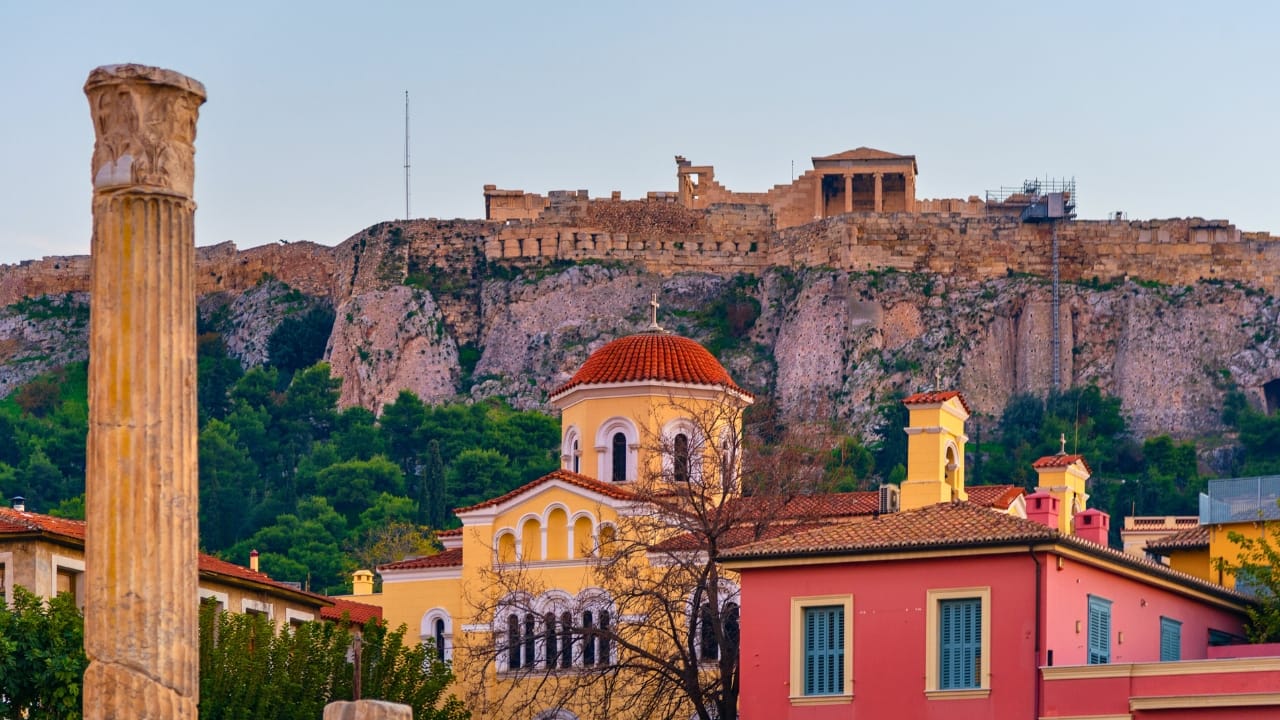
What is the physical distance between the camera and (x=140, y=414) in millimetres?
21734

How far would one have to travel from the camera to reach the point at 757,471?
2190 inches

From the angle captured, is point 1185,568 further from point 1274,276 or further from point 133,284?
point 1274,276

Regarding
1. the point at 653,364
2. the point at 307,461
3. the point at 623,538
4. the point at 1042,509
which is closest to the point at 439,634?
the point at 623,538

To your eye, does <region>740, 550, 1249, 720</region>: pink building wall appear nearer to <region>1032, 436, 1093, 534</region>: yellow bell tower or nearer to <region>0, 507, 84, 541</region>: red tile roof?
<region>0, 507, 84, 541</region>: red tile roof

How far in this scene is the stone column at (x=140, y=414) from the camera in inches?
850

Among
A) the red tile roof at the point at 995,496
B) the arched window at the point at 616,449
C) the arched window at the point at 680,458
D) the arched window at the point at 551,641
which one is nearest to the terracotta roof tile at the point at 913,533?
the arched window at the point at 680,458

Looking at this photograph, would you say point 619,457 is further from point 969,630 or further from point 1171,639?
point 969,630

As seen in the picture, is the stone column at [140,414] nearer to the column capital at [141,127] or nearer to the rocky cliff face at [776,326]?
the column capital at [141,127]

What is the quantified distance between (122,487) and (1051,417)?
10122cm

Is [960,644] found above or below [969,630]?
below

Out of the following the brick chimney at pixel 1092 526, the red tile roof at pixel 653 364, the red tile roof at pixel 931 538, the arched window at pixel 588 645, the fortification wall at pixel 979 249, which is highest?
the fortification wall at pixel 979 249

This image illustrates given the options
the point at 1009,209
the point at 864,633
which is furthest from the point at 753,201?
the point at 864,633

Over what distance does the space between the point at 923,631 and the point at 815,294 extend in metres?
89.2

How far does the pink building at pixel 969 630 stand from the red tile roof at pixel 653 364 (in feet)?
73.3
